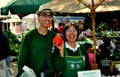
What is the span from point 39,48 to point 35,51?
0.20ft

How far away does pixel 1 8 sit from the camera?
10992 millimetres

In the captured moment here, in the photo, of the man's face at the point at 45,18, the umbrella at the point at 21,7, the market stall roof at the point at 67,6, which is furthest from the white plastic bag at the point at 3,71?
the umbrella at the point at 21,7

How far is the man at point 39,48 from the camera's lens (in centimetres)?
479

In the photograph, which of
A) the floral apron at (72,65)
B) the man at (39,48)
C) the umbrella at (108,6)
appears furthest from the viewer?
the umbrella at (108,6)

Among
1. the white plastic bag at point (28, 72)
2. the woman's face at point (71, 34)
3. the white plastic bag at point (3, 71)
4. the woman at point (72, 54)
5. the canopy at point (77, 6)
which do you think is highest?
the canopy at point (77, 6)

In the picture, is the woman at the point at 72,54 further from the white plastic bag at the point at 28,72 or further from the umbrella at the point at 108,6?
the umbrella at the point at 108,6

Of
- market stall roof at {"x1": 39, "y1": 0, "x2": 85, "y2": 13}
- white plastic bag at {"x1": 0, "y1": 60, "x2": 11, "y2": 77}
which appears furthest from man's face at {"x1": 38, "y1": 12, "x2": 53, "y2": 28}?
market stall roof at {"x1": 39, "y1": 0, "x2": 85, "y2": 13}

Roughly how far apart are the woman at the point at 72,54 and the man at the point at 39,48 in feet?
0.79

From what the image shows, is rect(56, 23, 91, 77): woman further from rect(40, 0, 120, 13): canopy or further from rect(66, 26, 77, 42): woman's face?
rect(40, 0, 120, 13): canopy

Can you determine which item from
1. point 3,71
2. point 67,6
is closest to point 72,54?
point 3,71

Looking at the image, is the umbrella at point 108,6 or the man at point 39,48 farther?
the umbrella at point 108,6

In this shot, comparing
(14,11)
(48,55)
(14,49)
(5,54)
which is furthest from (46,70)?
(14,49)

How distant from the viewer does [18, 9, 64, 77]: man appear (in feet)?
15.7

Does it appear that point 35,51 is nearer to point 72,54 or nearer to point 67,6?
point 72,54
